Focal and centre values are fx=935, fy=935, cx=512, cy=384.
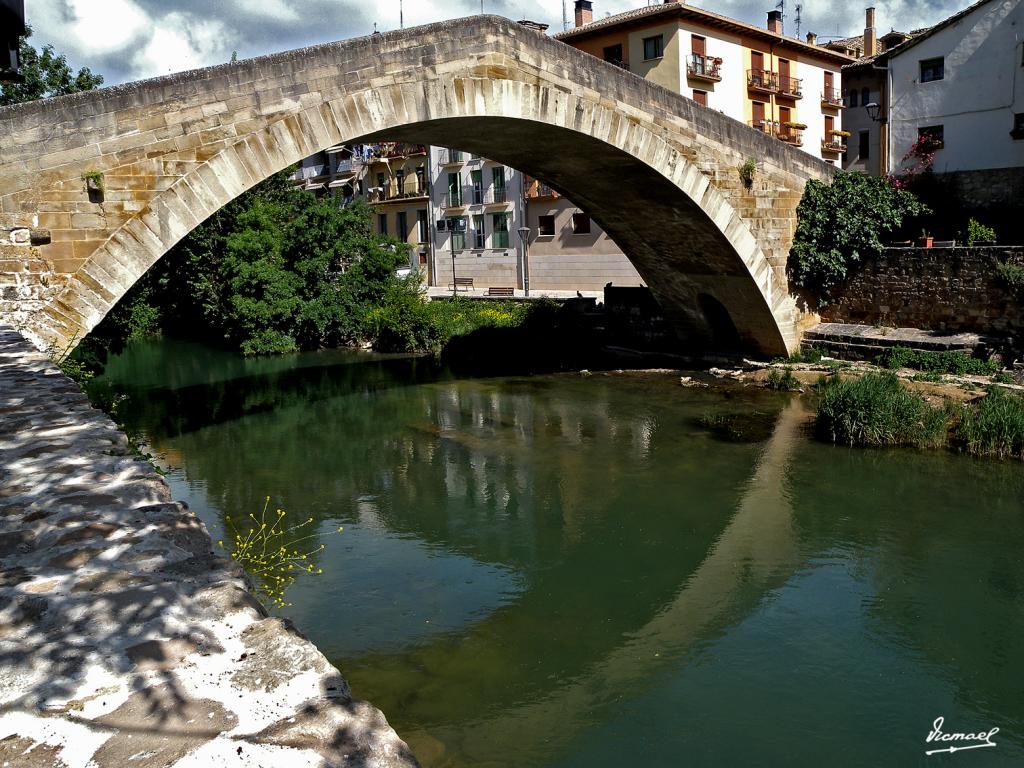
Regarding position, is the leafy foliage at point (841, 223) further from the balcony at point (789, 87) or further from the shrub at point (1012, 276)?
the balcony at point (789, 87)

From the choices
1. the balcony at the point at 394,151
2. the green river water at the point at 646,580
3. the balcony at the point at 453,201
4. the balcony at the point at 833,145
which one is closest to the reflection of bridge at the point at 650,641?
the green river water at the point at 646,580

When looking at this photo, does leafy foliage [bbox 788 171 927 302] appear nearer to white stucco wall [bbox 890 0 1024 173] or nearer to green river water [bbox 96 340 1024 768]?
green river water [bbox 96 340 1024 768]

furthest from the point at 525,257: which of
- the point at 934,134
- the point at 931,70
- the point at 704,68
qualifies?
the point at 931,70

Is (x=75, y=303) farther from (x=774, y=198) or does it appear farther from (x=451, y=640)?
(x=774, y=198)

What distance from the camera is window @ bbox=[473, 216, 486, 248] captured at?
97.2 ft

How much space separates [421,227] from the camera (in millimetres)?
32562

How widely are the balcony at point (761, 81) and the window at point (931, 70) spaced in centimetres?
545

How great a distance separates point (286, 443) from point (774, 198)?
343 inches

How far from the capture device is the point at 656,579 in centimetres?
755

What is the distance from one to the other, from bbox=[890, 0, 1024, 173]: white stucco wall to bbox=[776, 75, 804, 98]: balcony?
482 centimetres

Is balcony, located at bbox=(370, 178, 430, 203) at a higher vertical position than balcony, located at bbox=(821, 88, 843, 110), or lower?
lower

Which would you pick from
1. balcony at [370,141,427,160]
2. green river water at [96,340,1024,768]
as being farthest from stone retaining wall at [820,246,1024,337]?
balcony at [370,141,427,160]

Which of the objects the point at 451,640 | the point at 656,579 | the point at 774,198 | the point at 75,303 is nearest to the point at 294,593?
the point at 451,640

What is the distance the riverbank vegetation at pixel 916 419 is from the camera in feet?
34.3
